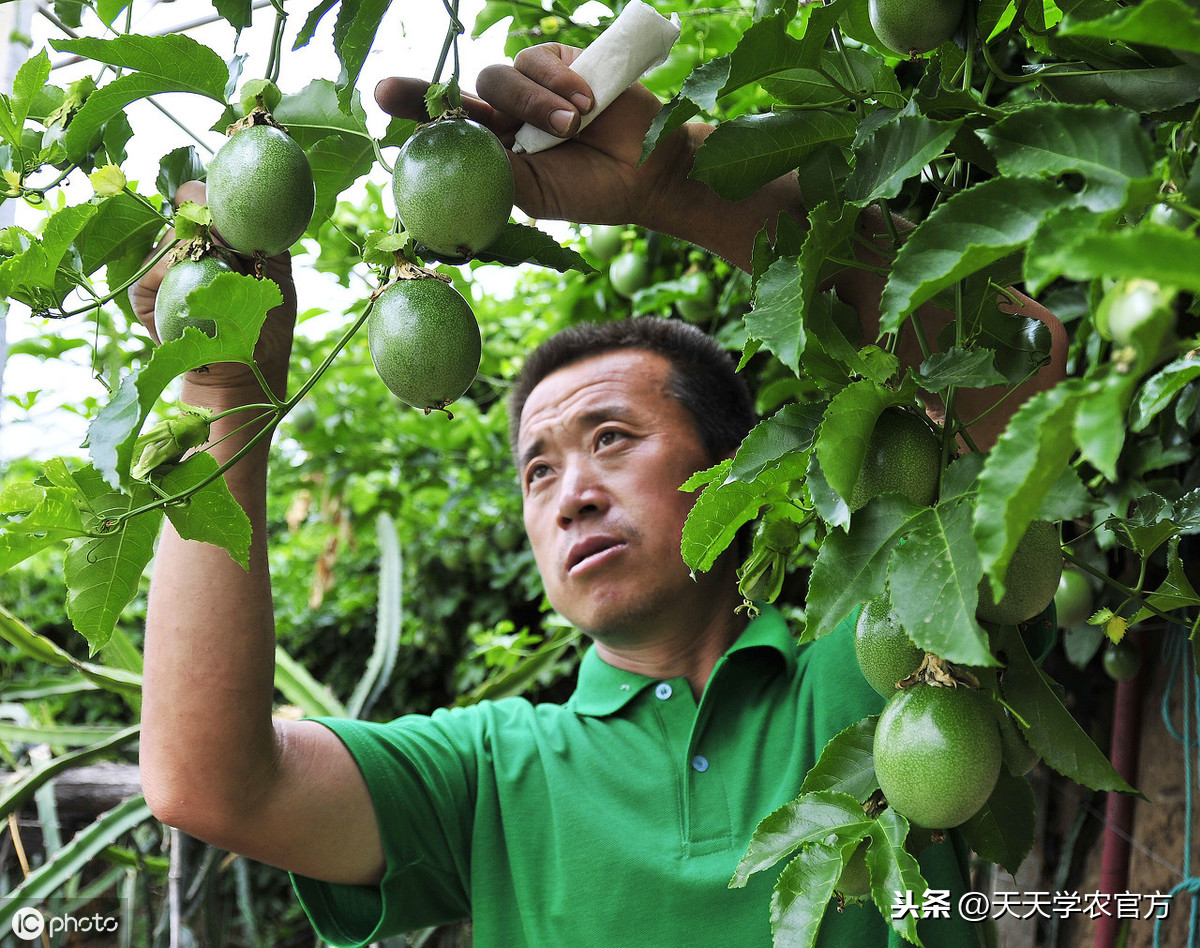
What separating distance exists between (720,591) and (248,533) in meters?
1.02

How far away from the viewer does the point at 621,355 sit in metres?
1.60

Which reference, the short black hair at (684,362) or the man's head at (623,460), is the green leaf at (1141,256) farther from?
the short black hair at (684,362)

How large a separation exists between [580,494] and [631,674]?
28cm

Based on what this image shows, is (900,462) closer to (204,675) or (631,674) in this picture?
(204,675)

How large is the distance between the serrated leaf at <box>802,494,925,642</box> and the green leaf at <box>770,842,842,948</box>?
0.12m

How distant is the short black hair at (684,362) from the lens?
1.57m

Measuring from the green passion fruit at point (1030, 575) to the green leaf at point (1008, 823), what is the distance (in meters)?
0.18

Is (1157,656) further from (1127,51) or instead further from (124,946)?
(124,946)

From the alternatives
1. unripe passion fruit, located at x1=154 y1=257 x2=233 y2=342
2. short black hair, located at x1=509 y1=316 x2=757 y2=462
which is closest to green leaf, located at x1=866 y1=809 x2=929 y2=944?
unripe passion fruit, located at x1=154 y1=257 x2=233 y2=342

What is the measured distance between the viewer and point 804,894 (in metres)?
0.49

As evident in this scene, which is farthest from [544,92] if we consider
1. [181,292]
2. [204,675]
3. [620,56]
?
[204,675]

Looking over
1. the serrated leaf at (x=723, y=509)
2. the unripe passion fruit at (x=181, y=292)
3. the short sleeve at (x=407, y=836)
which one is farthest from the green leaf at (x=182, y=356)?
the short sleeve at (x=407, y=836)

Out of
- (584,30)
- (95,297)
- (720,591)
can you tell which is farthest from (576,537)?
(95,297)

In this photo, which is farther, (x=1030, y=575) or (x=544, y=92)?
(x=544, y=92)
